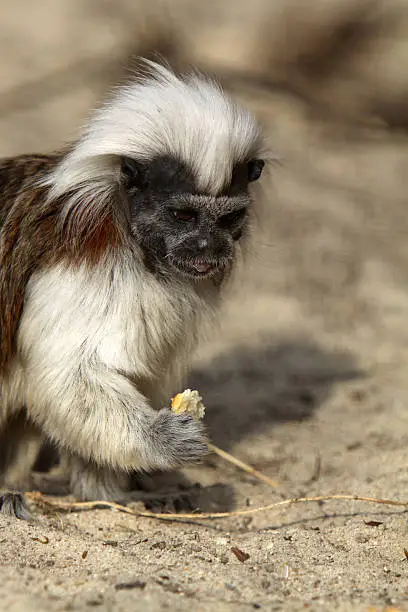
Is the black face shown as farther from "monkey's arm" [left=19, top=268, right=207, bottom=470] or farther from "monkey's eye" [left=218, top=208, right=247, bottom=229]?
"monkey's arm" [left=19, top=268, right=207, bottom=470]

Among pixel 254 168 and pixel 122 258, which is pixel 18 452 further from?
pixel 254 168

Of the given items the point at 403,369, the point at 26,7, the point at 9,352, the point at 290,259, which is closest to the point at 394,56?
the point at 290,259

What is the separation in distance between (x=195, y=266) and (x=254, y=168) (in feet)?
2.07

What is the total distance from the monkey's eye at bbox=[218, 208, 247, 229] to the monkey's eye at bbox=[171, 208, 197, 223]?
13 cm

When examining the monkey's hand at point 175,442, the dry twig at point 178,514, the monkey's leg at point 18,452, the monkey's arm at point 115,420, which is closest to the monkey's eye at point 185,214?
the monkey's arm at point 115,420

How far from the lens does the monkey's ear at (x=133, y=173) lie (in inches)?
145

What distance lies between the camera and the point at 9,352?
12.8ft

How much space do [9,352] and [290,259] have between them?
3.72 m

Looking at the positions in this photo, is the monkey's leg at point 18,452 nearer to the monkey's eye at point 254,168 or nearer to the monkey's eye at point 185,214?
the monkey's eye at point 185,214

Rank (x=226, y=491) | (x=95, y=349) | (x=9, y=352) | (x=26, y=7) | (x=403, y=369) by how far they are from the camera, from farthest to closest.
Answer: (x=26, y=7) < (x=403, y=369) < (x=226, y=491) < (x=9, y=352) < (x=95, y=349)

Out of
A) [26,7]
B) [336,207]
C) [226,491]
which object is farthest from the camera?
[26,7]

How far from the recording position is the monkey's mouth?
369 centimetres

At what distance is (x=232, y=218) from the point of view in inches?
152

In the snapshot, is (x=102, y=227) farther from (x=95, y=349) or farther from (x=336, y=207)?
(x=336, y=207)
